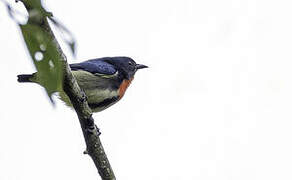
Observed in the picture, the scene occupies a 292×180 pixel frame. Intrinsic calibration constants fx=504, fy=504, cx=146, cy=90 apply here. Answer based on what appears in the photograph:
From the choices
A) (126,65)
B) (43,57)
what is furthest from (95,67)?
(43,57)

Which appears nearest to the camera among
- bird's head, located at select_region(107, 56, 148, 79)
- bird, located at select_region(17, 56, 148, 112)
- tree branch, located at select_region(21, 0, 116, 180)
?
tree branch, located at select_region(21, 0, 116, 180)

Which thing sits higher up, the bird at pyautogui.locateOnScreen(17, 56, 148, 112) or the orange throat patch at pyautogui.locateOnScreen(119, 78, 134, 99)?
the bird at pyautogui.locateOnScreen(17, 56, 148, 112)

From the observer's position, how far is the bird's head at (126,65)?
5.92 m

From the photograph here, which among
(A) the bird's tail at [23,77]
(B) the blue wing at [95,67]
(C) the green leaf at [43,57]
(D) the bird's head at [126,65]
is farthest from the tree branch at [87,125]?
(D) the bird's head at [126,65]

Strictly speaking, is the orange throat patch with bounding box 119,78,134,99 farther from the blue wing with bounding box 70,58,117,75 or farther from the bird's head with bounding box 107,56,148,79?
the blue wing with bounding box 70,58,117,75

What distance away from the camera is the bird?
5195 millimetres

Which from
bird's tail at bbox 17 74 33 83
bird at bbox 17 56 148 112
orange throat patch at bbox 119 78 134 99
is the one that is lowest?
orange throat patch at bbox 119 78 134 99

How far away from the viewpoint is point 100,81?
5305mm

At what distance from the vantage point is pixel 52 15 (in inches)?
53.0

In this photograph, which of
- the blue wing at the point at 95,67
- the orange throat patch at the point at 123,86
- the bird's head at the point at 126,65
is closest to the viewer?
the blue wing at the point at 95,67

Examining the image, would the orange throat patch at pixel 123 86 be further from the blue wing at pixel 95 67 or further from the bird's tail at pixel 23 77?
the bird's tail at pixel 23 77

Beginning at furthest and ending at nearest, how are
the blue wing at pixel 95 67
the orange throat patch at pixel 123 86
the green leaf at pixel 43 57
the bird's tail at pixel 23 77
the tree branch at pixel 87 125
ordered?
the orange throat patch at pixel 123 86 < the blue wing at pixel 95 67 < the bird's tail at pixel 23 77 < the tree branch at pixel 87 125 < the green leaf at pixel 43 57

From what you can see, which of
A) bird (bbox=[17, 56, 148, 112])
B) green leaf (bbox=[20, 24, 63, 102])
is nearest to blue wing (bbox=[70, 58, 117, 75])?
bird (bbox=[17, 56, 148, 112])

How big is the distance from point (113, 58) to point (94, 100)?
121cm
